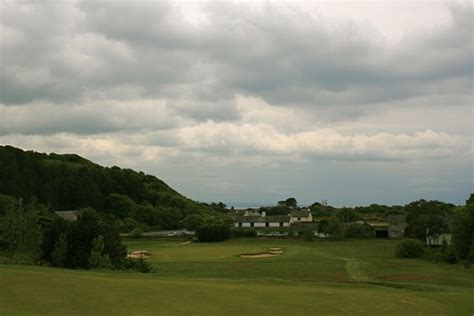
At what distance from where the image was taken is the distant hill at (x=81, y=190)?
147125 millimetres

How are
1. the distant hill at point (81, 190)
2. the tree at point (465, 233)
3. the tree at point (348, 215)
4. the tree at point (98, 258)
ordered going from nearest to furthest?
the tree at point (98, 258) < the tree at point (465, 233) < the distant hill at point (81, 190) < the tree at point (348, 215)

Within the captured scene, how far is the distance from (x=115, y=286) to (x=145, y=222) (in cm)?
12245

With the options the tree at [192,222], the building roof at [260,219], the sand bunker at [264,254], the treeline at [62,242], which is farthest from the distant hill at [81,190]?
the treeline at [62,242]

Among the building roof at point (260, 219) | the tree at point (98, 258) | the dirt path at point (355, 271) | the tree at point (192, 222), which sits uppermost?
the building roof at point (260, 219)

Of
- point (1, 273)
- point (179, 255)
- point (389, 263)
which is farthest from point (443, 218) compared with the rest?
point (1, 273)

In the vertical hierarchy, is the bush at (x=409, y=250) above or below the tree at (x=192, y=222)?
below

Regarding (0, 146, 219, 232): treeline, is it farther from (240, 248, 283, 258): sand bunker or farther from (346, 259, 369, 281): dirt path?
(346, 259, 369, 281): dirt path

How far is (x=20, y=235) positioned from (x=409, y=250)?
50018mm

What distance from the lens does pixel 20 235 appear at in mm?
43500

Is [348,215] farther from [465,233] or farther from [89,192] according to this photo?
[465,233]

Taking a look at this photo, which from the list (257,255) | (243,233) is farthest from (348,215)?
(257,255)

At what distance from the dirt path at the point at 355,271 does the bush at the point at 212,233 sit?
4655 cm

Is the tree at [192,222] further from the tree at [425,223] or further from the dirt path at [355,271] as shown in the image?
the dirt path at [355,271]

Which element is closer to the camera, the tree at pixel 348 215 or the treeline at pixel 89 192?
the treeline at pixel 89 192
